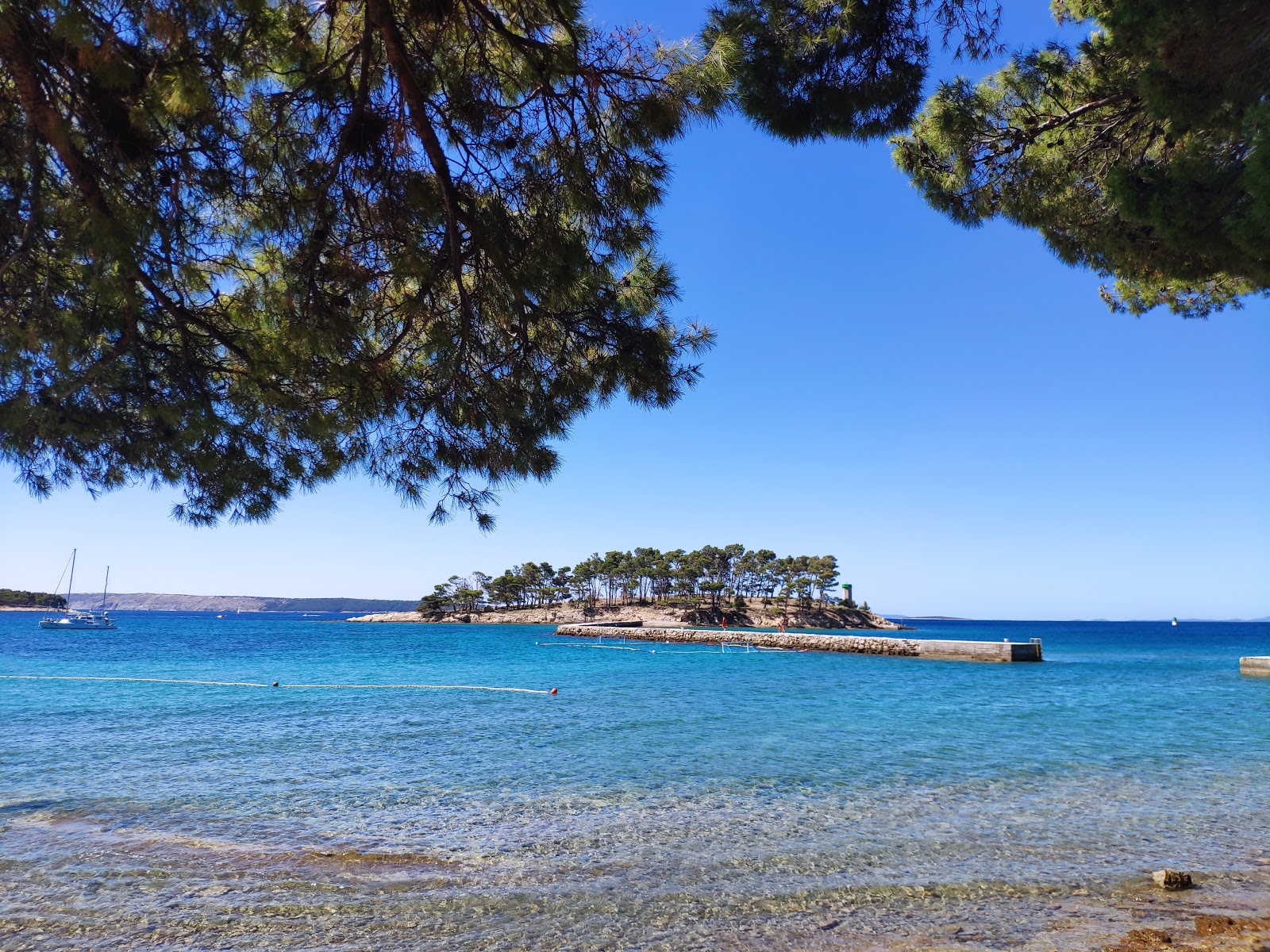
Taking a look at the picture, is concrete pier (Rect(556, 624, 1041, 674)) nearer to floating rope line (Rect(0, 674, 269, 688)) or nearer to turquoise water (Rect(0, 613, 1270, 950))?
turquoise water (Rect(0, 613, 1270, 950))

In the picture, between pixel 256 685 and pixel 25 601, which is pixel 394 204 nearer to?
pixel 256 685

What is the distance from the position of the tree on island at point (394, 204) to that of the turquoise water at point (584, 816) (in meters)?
2.98

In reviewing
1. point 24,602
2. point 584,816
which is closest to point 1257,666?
point 584,816

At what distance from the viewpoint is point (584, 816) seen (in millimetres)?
8062

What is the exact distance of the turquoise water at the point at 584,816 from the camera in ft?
17.4

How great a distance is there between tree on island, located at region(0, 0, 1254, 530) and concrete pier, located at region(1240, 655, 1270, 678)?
33.1 meters

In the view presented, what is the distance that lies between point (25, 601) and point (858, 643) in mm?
180386

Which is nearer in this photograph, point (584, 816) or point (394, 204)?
point (394, 204)

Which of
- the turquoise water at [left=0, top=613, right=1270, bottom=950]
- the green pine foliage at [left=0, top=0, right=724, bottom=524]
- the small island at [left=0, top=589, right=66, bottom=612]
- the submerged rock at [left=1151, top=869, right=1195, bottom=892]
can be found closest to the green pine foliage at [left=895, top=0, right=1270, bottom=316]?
the green pine foliage at [left=0, top=0, right=724, bottom=524]

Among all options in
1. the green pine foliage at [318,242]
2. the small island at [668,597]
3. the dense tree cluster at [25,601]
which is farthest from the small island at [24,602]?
the green pine foliage at [318,242]

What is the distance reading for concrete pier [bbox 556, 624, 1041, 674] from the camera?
38.5 metres

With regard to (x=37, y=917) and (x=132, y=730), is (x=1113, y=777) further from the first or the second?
(x=132, y=730)

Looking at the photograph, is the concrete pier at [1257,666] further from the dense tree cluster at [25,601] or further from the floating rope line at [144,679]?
the dense tree cluster at [25,601]

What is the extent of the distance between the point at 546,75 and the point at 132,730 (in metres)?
15.1
